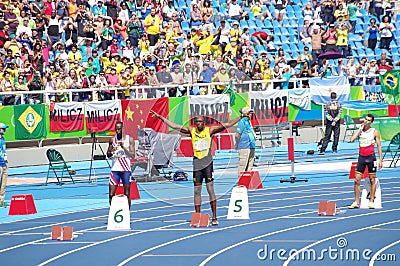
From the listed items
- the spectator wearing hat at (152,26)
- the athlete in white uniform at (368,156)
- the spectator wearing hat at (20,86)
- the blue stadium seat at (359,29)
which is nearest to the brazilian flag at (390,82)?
the blue stadium seat at (359,29)

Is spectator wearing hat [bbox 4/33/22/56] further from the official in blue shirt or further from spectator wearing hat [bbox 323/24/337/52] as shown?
spectator wearing hat [bbox 323/24/337/52]

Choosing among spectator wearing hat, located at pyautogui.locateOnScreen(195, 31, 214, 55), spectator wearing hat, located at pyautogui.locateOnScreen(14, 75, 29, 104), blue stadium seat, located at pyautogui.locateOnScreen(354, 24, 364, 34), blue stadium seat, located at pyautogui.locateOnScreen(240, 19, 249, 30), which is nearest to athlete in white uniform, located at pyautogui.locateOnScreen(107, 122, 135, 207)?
spectator wearing hat, located at pyautogui.locateOnScreen(14, 75, 29, 104)

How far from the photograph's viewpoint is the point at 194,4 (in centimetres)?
3547

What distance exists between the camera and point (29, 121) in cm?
2823

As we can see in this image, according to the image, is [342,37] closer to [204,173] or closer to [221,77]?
[221,77]

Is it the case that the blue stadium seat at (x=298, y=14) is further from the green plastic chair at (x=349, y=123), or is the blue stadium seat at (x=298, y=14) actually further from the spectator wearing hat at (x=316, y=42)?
the green plastic chair at (x=349, y=123)

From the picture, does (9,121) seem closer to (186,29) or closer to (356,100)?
(186,29)

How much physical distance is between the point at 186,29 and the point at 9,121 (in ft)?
30.0

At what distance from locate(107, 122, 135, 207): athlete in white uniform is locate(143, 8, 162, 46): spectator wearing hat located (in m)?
14.9

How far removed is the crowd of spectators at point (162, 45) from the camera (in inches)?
1160

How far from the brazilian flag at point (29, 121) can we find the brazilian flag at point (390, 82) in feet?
34.7

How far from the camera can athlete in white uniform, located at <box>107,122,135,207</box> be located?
18.2m

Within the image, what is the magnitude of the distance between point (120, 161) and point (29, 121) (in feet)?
34.3

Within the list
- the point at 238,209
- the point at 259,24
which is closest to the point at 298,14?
the point at 259,24
